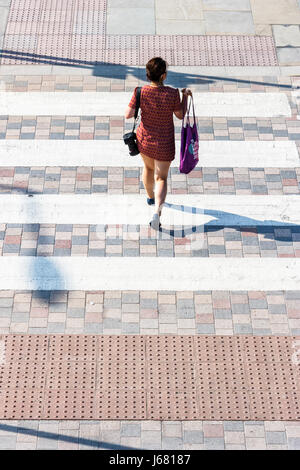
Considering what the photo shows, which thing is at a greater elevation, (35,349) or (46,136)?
(46,136)

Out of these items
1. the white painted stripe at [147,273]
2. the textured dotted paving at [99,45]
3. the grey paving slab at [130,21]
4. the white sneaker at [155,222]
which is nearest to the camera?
the white painted stripe at [147,273]

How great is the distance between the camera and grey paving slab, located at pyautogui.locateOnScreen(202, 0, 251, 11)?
10.5m

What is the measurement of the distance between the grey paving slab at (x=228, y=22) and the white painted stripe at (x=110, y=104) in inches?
67.1

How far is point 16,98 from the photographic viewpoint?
8906 mm

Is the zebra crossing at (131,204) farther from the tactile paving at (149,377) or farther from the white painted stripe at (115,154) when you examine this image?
the tactile paving at (149,377)

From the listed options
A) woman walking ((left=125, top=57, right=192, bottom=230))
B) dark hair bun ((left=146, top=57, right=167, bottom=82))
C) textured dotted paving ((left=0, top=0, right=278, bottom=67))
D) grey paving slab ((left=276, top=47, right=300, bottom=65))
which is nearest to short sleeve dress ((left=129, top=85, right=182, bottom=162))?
woman walking ((left=125, top=57, right=192, bottom=230))

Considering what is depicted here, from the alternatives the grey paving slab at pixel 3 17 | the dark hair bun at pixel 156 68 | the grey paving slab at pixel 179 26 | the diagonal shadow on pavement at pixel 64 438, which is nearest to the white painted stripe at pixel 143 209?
the dark hair bun at pixel 156 68

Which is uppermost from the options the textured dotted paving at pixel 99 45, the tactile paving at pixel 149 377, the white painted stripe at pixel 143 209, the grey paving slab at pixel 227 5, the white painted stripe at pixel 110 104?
the grey paving slab at pixel 227 5

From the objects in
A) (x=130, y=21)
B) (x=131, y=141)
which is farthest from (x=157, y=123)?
(x=130, y=21)

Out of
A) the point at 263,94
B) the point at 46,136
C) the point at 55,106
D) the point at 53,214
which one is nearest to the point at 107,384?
the point at 53,214

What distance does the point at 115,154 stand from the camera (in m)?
8.21

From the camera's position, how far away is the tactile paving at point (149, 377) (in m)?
6.04
